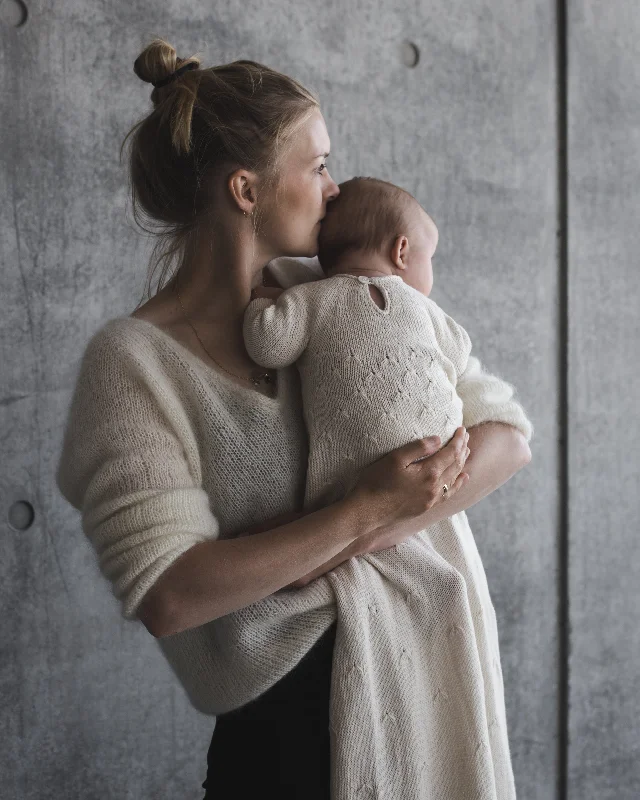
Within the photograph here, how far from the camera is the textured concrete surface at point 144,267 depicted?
2314 millimetres

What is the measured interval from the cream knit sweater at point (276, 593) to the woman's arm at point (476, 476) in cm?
3

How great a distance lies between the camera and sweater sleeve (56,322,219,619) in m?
1.26

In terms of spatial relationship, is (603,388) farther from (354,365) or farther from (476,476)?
(354,365)

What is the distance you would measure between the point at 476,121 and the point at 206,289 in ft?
6.19

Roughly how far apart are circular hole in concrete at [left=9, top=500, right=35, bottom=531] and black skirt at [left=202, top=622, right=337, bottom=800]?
117 centimetres

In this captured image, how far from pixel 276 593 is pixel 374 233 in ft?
2.24

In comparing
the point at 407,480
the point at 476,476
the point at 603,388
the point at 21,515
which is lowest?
the point at 603,388

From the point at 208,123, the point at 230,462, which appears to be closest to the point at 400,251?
the point at 208,123

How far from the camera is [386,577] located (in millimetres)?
1440

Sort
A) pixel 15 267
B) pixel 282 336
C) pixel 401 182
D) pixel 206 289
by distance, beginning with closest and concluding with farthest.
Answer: pixel 282 336 < pixel 206 289 < pixel 15 267 < pixel 401 182

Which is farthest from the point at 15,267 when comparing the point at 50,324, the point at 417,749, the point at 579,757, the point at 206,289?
the point at 579,757

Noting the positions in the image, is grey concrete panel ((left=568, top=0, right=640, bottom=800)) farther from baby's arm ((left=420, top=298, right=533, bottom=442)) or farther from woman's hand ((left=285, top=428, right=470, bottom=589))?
woman's hand ((left=285, top=428, right=470, bottom=589))

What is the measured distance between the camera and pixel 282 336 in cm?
138

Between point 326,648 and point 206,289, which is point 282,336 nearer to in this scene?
point 206,289
